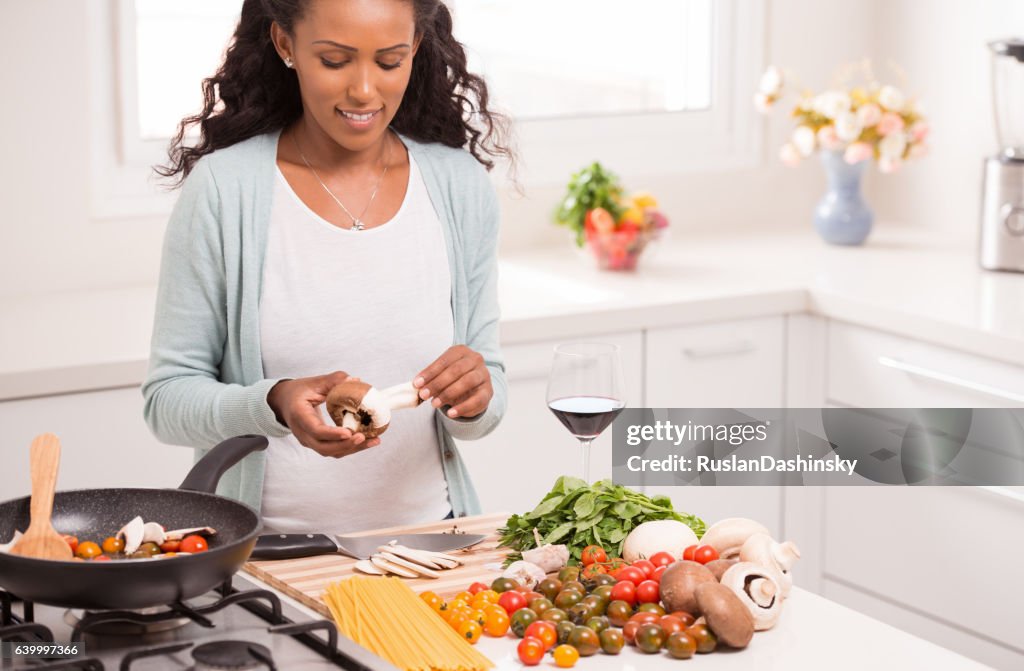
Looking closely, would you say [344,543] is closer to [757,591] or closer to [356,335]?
[356,335]

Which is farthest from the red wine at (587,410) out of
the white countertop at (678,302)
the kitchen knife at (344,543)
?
the white countertop at (678,302)

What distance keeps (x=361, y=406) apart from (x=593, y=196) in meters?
1.61

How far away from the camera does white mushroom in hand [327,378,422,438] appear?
1.38m

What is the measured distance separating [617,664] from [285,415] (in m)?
0.48

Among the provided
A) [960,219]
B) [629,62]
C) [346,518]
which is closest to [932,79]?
[960,219]

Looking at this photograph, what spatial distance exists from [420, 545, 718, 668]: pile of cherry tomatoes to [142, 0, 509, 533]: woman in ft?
0.92

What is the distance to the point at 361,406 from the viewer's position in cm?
138

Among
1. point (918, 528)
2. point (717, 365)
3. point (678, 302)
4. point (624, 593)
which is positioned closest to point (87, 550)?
point (624, 593)

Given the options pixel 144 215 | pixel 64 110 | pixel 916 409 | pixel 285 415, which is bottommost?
pixel 916 409

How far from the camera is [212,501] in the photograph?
51.9 inches

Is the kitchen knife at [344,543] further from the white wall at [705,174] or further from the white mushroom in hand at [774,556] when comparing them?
the white wall at [705,174]

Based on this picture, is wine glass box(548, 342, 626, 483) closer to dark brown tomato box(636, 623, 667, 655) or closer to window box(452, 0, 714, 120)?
dark brown tomato box(636, 623, 667, 655)

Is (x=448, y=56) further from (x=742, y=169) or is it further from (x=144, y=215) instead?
(x=742, y=169)

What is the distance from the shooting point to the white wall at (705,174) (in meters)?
2.69
